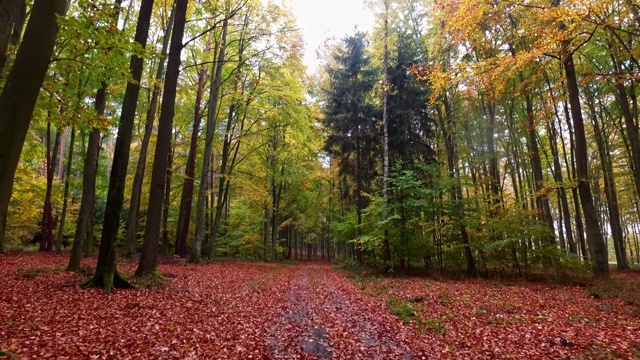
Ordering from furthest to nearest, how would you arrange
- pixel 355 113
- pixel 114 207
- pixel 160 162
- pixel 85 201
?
pixel 355 113
pixel 85 201
pixel 160 162
pixel 114 207

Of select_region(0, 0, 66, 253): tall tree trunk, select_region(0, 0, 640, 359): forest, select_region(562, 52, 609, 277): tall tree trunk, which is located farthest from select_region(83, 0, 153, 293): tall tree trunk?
select_region(562, 52, 609, 277): tall tree trunk

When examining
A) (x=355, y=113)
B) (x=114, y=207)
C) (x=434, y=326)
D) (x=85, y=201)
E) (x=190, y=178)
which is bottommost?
(x=434, y=326)

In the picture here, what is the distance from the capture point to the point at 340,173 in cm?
2350

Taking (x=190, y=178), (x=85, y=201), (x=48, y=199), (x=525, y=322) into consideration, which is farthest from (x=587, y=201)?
(x=48, y=199)

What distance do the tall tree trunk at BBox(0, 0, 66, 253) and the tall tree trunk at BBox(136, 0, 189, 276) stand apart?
632cm

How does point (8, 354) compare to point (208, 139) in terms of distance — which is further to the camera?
point (208, 139)

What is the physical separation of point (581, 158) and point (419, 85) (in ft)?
33.0

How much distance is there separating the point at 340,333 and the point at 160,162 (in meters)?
7.92

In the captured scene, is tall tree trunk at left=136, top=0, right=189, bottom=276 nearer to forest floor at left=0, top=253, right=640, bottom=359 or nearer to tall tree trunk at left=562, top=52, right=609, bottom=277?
forest floor at left=0, top=253, right=640, bottom=359

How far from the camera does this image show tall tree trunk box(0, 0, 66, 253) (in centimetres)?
420

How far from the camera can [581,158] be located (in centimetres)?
1318

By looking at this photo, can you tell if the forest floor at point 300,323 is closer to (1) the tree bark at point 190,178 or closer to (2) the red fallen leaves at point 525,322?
(2) the red fallen leaves at point 525,322

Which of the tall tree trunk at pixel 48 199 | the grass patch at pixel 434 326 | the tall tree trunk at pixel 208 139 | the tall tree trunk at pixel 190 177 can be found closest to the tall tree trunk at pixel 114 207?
the grass patch at pixel 434 326

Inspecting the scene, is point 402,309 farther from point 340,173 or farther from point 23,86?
point 340,173
